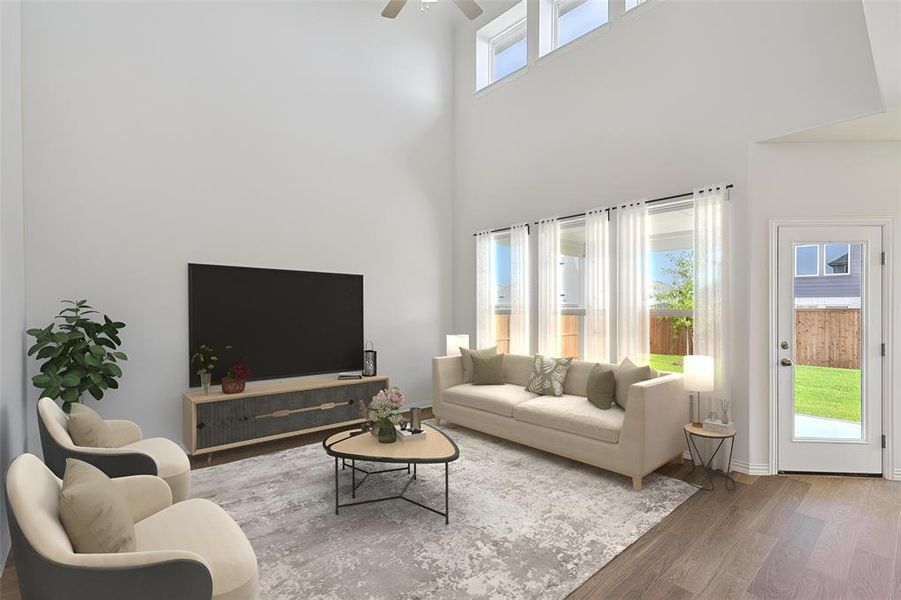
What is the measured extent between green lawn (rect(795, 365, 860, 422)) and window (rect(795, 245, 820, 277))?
78cm

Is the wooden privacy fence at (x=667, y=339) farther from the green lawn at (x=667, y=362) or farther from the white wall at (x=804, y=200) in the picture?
the white wall at (x=804, y=200)

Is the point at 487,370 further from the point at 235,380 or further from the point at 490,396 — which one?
the point at 235,380

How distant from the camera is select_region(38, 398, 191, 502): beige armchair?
2.37 m

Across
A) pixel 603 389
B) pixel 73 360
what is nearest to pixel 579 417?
pixel 603 389

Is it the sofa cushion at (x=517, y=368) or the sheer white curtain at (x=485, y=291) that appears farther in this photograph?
the sheer white curtain at (x=485, y=291)

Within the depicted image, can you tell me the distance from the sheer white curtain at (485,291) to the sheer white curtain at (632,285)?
1.82 metres

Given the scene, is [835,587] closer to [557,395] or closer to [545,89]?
[557,395]

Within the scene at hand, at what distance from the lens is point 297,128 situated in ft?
16.7

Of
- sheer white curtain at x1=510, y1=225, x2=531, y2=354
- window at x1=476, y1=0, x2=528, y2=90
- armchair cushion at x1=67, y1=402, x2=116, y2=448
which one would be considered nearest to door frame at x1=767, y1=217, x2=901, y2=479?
sheer white curtain at x1=510, y1=225, x2=531, y2=354

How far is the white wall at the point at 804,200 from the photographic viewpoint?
11.7ft

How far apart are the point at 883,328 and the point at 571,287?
8.81ft

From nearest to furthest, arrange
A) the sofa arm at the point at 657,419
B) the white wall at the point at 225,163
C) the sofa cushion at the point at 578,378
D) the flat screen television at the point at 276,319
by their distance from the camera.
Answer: the sofa arm at the point at 657,419
the white wall at the point at 225,163
the flat screen television at the point at 276,319
the sofa cushion at the point at 578,378

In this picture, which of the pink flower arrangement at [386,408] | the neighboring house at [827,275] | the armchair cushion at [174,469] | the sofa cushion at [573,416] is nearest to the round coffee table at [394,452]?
the pink flower arrangement at [386,408]

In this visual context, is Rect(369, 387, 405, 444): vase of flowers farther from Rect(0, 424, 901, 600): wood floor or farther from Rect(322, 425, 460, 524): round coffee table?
Rect(0, 424, 901, 600): wood floor
